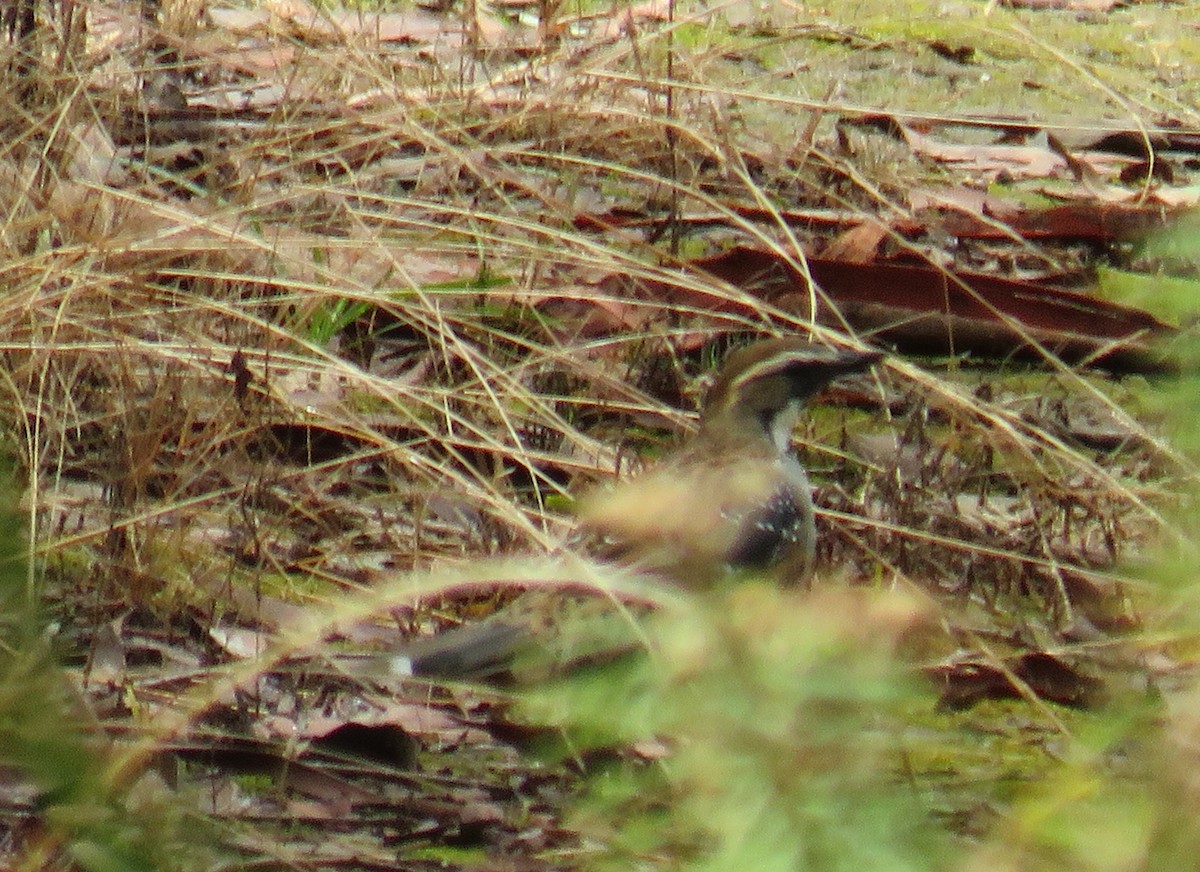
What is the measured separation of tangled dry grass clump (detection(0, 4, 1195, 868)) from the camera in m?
4.39

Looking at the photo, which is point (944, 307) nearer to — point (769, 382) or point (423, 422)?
point (769, 382)

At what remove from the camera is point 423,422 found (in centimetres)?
570

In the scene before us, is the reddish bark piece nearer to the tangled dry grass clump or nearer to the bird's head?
the tangled dry grass clump

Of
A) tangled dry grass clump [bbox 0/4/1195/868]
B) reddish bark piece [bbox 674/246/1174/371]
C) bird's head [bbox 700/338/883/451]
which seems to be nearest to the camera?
tangled dry grass clump [bbox 0/4/1195/868]

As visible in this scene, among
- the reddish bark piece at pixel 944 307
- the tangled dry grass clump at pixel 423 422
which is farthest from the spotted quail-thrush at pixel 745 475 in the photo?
the reddish bark piece at pixel 944 307

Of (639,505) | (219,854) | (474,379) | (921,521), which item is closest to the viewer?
(639,505)

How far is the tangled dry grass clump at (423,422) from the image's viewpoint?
4391mm

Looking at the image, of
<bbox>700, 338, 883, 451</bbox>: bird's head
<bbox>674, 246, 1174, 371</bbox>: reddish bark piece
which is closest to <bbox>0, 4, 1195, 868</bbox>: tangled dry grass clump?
<bbox>674, 246, 1174, 371</bbox>: reddish bark piece

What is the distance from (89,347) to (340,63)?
6.29 ft

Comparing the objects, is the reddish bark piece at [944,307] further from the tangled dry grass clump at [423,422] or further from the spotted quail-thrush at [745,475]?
→ the spotted quail-thrush at [745,475]

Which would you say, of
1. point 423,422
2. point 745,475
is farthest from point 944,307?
point 745,475

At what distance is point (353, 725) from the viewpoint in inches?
173

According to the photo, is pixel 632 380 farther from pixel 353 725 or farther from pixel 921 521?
pixel 353 725

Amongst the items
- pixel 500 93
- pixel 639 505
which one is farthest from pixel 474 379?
pixel 639 505
